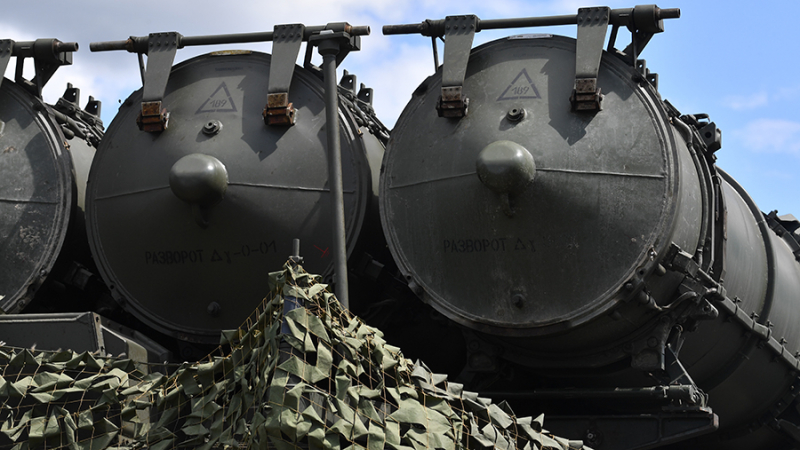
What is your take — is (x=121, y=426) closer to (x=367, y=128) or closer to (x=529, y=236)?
(x=529, y=236)

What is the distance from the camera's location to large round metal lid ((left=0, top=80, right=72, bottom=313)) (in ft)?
26.3

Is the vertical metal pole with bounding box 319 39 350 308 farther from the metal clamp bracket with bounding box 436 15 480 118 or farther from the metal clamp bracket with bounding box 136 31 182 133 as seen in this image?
the metal clamp bracket with bounding box 136 31 182 133

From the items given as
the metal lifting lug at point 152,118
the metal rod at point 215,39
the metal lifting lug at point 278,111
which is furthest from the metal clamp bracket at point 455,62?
the metal lifting lug at point 152,118

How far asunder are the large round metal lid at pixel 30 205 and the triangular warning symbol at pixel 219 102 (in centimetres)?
125

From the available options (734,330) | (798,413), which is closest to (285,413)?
(734,330)

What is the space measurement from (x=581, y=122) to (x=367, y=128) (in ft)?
7.33

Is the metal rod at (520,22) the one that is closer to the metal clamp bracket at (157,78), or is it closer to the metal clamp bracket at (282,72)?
the metal clamp bracket at (282,72)

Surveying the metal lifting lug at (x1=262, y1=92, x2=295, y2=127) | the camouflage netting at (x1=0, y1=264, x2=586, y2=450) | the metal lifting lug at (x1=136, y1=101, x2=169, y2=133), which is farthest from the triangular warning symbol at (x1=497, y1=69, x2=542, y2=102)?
the metal lifting lug at (x1=136, y1=101, x2=169, y2=133)

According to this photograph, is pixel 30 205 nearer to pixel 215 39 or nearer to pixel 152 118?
pixel 152 118

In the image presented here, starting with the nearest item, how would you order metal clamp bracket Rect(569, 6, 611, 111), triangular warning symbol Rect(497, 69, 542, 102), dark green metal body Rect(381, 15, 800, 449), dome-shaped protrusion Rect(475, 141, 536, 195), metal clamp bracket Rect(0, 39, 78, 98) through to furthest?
dome-shaped protrusion Rect(475, 141, 536, 195)
dark green metal body Rect(381, 15, 800, 449)
metal clamp bracket Rect(569, 6, 611, 111)
triangular warning symbol Rect(497, 69, 542, 102)
metal clamp bracket Rect(0, 39, 78, 98)

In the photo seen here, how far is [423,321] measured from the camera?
27.4 ft

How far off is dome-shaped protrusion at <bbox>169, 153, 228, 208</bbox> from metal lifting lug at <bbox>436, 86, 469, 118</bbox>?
175 cm

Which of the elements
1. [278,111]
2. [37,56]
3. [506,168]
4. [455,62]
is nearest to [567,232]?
[506,168]

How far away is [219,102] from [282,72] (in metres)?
0.58
